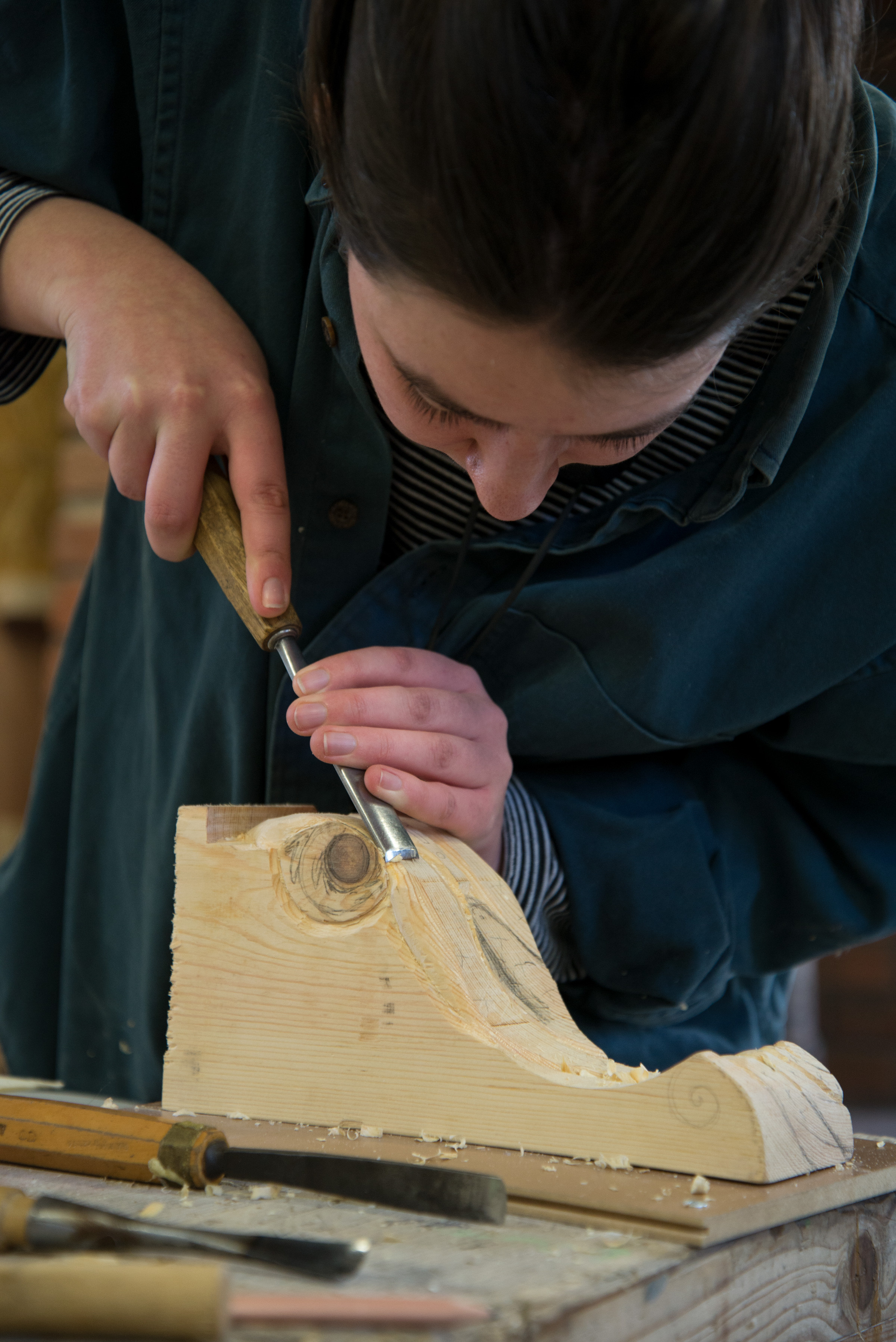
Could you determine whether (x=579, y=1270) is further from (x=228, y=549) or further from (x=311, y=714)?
(x=228, y=549)

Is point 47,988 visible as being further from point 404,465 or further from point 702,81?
point 702,81

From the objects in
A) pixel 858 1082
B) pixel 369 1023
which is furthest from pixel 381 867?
pixel 858 1082

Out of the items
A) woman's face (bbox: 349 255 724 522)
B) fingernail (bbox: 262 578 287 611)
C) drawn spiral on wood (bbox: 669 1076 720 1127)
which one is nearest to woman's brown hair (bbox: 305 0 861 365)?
woman's face (bbox: 349 255 724 522)

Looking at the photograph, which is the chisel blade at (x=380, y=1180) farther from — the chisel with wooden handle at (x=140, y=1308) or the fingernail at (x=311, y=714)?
the fingernail at (x=311, y=714)

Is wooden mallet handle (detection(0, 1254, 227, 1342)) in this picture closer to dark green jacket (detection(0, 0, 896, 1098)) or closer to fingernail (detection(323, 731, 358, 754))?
fingernail (detection(323, 731, 358, 754))

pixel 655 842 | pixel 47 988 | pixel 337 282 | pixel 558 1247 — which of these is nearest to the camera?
pixel 558 1247

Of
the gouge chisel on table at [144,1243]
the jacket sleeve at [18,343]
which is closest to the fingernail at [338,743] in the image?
the gouge chisel on table at [144,1243]

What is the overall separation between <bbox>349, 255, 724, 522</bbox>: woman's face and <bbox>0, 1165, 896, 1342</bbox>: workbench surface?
1.31ft

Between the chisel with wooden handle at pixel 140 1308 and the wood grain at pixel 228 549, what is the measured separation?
0.48m

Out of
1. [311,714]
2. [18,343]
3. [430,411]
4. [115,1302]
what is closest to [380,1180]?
[115,1302]

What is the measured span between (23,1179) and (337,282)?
0.60 metres

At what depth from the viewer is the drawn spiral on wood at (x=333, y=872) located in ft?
2.33

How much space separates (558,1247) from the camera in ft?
1.61

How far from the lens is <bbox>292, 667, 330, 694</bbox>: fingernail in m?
0.77
